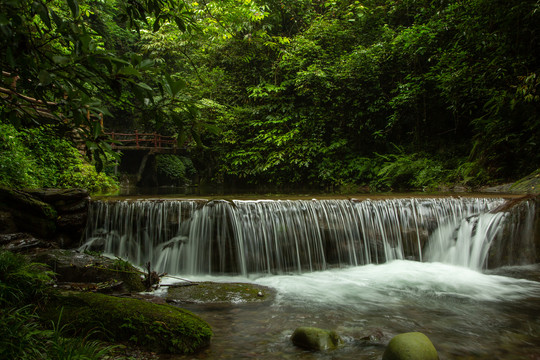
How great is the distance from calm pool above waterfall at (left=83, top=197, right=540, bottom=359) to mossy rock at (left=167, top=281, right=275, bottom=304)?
0.22 m

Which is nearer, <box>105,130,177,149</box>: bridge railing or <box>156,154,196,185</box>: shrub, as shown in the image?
<box>105,130,177,149</box>: bridge railing

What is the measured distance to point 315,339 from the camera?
3.38 metres

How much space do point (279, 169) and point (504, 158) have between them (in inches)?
335

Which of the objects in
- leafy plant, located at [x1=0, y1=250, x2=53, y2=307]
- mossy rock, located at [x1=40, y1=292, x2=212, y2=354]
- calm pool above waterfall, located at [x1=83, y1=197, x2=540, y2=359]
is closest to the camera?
mossy rock, located at [x1=40, y1=292, x2=212, y2=354]

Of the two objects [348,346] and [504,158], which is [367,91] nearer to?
[504,158]

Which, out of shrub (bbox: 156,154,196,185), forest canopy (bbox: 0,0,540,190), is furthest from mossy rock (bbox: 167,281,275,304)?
shrub (bbox: 156,154,196,185)

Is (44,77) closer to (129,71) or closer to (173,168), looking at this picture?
(129,71)

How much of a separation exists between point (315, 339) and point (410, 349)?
933mm

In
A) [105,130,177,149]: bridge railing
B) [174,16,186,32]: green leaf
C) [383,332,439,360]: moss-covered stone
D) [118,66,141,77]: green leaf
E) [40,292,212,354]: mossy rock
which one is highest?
[105,130,177,149]: bridge railing

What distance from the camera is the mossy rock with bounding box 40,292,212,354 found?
9.94 ft

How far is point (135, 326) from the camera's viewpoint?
10.2ft

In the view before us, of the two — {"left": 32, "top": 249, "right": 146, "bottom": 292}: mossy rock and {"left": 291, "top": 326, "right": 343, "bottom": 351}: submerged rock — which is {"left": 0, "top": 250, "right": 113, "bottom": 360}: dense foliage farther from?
{"left": 291, "top": 326, "right": 343, "bottom": 351}: submerged rock

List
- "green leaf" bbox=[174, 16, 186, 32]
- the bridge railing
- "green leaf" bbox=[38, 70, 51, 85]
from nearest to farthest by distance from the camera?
"green leaf" bbox=[38, 70, 51, 85] → "green leaf" bbox=[174, 16, 186, 32] → the bridge railing

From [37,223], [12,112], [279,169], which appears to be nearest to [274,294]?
[12,112]
